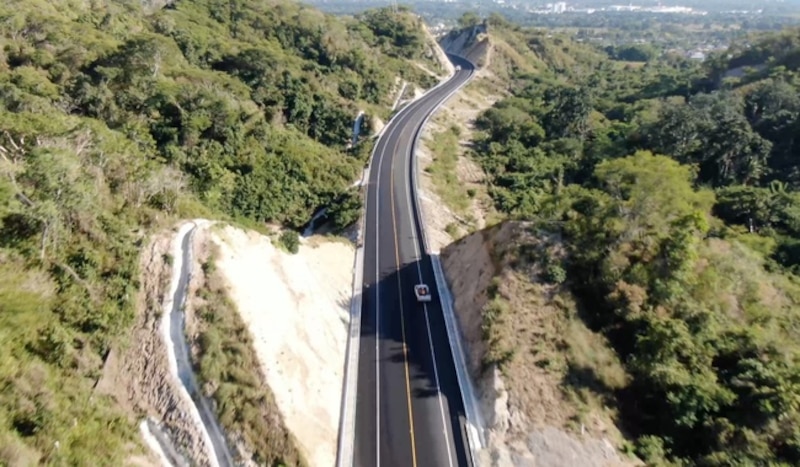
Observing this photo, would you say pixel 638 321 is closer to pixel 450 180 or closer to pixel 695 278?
pixel 695 278

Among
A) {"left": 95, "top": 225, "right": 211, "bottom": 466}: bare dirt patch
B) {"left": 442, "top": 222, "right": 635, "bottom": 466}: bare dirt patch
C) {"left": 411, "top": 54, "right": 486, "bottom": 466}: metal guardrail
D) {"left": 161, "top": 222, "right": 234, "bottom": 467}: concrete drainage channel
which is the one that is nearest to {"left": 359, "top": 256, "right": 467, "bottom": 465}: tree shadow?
{"left": 411, "top": 54, "right": 486, "bottom": 466}: metal guardrail

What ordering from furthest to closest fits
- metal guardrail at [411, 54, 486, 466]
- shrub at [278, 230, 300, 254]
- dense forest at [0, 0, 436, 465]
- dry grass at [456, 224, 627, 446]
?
1. shrub at [278, 230, 300, 254]
2. dry grass at [456, 224, 627, 446]
3. metal guardrail at [411, 54, 486, 466]
4. dense forest at [0, 0, 436, 465]

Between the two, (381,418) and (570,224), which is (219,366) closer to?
(381,418)

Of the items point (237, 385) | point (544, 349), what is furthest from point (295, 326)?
point (544, 349)

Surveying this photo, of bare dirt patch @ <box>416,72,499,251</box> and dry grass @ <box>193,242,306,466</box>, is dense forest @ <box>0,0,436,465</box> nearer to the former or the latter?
dry grass @ <box>193,242,306,466</box>

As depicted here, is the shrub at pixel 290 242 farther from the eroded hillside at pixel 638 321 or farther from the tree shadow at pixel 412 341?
the eroded hillside at pixel 638 321

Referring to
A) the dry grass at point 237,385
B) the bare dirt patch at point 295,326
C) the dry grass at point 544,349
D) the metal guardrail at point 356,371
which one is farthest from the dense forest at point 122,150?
the dry grass at point 544,349
